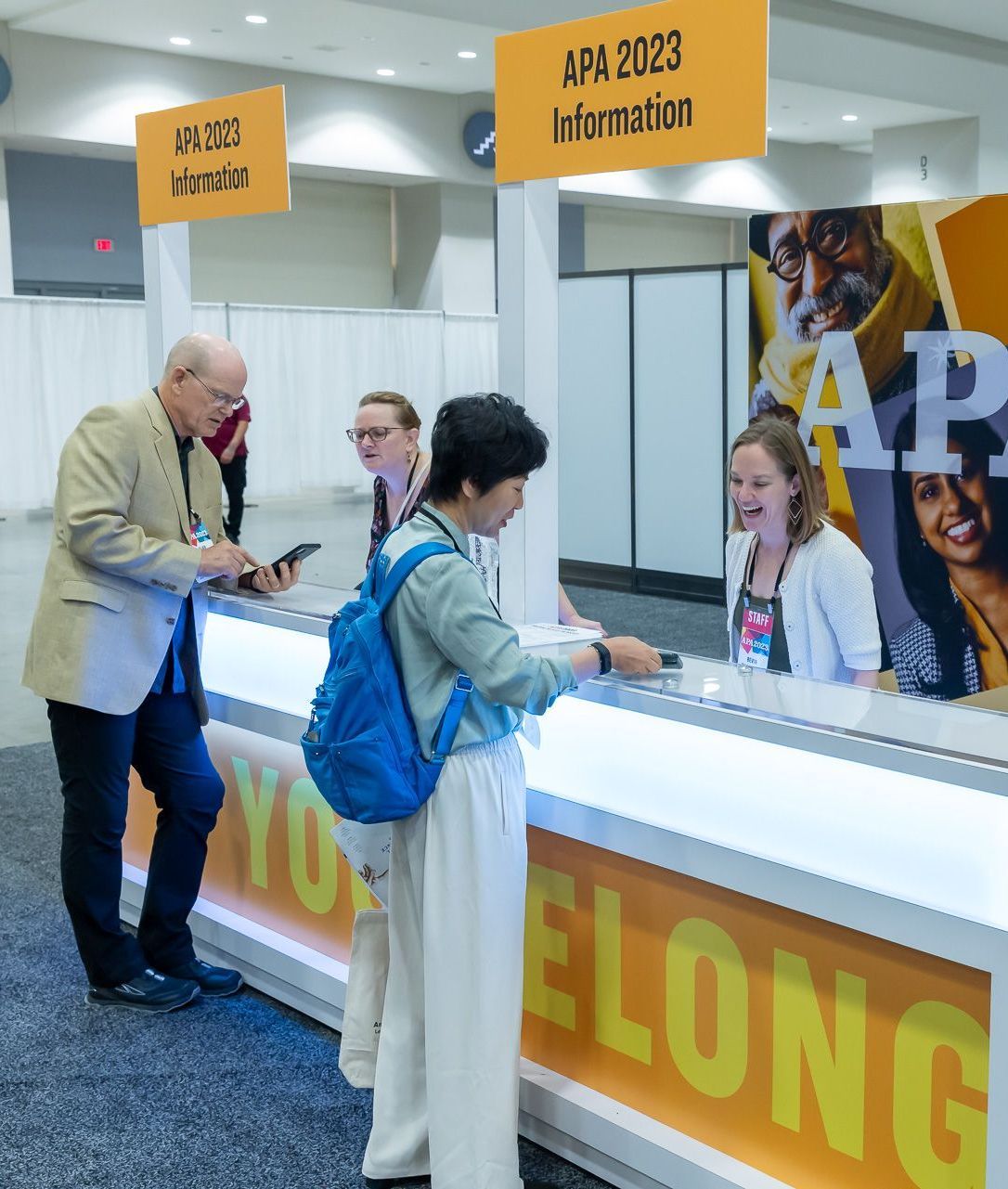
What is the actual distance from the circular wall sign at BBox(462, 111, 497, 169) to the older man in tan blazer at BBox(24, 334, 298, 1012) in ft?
41.0

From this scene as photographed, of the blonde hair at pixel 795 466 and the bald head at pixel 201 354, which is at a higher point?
the bald head at pixel 201 354

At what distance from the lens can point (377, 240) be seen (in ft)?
52.1

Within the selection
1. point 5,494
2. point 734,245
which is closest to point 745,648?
point 5,494

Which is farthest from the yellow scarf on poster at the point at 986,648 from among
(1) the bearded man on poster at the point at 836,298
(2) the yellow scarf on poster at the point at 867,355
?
(1) the bearded man on poster at the point at 836,298

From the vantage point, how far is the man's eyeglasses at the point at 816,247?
17.7 ft

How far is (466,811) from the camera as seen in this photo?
2.19m

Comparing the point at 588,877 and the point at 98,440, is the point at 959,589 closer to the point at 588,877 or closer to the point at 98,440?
the point at 588,877

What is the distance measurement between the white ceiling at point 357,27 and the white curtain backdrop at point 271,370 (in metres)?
2.40

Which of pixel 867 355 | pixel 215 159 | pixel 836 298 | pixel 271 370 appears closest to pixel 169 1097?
pixel 215 159

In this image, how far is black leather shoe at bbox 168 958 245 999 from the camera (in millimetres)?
3242

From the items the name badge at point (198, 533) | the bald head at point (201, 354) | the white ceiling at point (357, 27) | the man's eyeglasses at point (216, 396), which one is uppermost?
the white ceiling at point (357, 27)

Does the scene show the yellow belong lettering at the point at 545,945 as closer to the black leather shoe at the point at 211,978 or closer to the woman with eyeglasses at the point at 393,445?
the black leather shoe at the point at 211,978

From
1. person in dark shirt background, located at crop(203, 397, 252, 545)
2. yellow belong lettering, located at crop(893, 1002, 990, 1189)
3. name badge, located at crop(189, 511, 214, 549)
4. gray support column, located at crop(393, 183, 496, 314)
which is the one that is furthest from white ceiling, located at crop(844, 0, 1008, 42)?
yellow belong lettering, located at crop(893, 1002, 990, 1189)

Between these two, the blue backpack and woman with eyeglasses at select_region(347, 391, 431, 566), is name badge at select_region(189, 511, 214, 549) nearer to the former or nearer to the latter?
woman with eyeglasses at select_region(347, 391, 431, 566)
